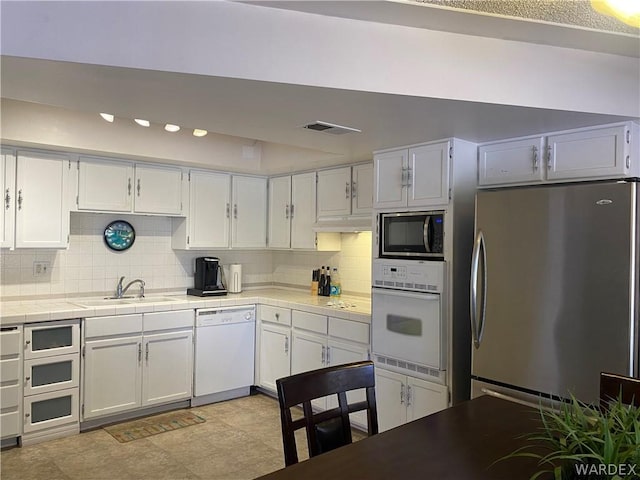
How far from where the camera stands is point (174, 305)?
161 inches

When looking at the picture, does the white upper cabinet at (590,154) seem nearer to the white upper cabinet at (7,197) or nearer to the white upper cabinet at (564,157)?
the white upper cabinet at (564,157)

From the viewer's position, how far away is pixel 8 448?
3400mm

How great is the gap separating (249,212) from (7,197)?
2.10m

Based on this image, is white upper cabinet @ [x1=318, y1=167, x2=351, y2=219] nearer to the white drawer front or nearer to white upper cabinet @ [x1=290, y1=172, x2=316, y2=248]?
white upper cabinet @ [x1=290, y1=172, x2=316, y2=248]

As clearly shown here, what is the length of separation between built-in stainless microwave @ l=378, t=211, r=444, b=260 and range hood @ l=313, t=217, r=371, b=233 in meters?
0.47

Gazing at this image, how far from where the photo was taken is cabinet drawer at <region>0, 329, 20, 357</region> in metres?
3.31

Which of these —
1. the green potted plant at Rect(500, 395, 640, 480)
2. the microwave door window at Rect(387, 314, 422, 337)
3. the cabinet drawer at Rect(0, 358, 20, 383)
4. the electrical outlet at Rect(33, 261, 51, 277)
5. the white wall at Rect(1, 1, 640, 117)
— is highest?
the white wall at Rect(1, 1, 640, 117)

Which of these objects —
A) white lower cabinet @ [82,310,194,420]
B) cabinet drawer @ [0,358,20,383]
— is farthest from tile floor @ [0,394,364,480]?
cabinet drawer @ [0,358,20,383]

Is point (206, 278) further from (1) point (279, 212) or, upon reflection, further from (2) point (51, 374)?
(2) point (51, 374)

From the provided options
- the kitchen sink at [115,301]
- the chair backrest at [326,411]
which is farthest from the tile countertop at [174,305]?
the chair backrest at [326,411]

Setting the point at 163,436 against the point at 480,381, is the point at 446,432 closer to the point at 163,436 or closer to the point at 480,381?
the point at 480,381

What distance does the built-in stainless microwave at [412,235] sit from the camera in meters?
3.17

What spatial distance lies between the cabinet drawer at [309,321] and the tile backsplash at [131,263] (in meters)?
0.67

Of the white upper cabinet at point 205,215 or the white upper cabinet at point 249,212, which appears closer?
the white upper cabinet at point 205,215
